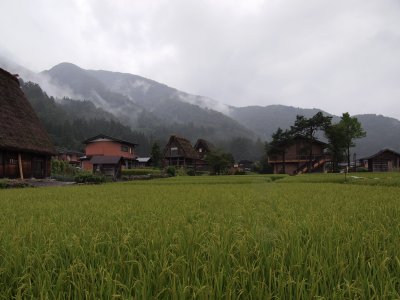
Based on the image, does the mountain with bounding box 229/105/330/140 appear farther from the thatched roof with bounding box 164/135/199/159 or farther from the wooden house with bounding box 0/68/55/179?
the wooden house with bounding box 0/68/55/179

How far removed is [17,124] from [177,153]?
94.8 feet

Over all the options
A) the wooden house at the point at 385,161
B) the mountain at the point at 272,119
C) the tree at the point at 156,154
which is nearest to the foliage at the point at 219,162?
the tree at the point at 156,154

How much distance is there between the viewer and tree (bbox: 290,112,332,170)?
32.1 metres

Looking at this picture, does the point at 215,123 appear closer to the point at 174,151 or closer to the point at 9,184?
the point at 174,151

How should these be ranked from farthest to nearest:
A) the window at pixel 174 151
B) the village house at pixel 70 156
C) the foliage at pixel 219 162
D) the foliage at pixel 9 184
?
the village house at pixel 70 156 < the window at pixel 174 151 < the foliage at pixel 219 162 < the foliage at pixel 9 184

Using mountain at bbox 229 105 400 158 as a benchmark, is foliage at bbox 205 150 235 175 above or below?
below

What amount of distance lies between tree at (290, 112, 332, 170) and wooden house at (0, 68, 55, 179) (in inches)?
971

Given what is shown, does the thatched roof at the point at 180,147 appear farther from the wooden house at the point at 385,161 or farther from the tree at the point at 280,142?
the wooden house at the point at 385,161

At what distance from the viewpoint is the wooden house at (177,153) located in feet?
152

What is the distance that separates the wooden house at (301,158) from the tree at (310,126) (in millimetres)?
480

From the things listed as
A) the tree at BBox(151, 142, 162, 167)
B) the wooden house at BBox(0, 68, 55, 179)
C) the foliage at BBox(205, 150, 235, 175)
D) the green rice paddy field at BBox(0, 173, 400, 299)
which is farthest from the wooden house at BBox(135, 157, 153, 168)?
the green rice paddy field at BBox(0, 173, 400, 299)

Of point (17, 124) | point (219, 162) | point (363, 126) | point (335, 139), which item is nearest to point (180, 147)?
point (219, 162)

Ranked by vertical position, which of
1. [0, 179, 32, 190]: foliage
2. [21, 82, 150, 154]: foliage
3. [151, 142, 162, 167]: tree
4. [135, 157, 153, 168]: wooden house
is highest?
[21, 82, 150, 154]: foliage

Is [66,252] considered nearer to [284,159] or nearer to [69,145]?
[284,159]
